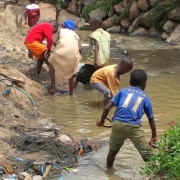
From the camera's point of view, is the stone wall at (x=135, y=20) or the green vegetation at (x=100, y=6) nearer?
the stone wall at (x=135, y=20)

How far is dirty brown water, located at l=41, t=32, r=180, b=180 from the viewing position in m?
6.24

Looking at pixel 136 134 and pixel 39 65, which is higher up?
pixel 136 134

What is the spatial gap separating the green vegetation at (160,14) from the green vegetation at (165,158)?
14.7 m

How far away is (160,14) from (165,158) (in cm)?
1516

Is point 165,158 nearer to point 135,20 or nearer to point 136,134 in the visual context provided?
point 136,134

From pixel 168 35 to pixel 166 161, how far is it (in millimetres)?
14130

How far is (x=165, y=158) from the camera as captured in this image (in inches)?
204

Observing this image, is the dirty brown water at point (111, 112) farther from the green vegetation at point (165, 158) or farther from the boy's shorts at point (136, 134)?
the green vegetation at point (165, 158)

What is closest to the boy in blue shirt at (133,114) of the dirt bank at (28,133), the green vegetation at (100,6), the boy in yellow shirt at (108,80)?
the dirt bank at (28,133)

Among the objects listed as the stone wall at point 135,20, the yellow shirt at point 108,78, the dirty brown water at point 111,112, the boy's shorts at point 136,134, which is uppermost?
the boy's shorts at point 136,134

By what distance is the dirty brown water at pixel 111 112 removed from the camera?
624 centimetres

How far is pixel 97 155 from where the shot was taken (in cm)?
668

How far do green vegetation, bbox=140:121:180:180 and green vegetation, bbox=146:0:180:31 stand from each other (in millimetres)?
14674

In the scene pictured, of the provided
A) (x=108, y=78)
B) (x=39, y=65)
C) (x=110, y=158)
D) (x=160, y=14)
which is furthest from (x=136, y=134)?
(x=160, y=14)
